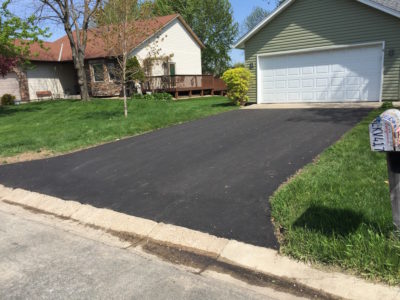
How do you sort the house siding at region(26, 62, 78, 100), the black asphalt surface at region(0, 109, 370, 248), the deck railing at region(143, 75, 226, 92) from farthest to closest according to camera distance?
the house siding at region(26, 62, 78, 100)
the deck railing at region(143, 75, 226, 92)
the black asphalt surface at region(0, 109, 370, 248)

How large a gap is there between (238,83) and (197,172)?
1035 cm

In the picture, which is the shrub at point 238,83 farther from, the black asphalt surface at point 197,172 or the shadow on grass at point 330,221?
the shadow on grass at point 330,221

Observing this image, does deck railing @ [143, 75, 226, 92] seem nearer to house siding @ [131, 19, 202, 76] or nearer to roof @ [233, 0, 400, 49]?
house siding @ [131, 19, 202, 76]

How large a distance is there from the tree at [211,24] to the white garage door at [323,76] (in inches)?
1007

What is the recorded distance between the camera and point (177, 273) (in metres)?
3.23

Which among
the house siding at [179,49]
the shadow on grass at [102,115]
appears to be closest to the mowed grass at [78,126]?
the shadow on grass at [102,115]

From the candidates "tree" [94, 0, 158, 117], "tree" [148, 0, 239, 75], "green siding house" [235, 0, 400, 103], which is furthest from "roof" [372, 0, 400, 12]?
"tree" [148, 0, 239, 75]

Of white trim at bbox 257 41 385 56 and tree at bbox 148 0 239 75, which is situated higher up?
tree at bbox 148 0 239 75

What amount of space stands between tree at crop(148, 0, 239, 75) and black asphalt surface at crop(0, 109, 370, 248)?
32158mm

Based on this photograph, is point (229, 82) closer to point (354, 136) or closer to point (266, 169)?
point (354, 136)

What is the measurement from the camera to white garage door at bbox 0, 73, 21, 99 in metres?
24.5

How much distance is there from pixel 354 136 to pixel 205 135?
12.4ft

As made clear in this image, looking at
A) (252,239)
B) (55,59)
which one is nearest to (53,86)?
(55,59)

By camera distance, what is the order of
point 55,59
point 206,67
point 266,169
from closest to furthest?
1. point 266,169
2. point 55,59
3. point 206,67
